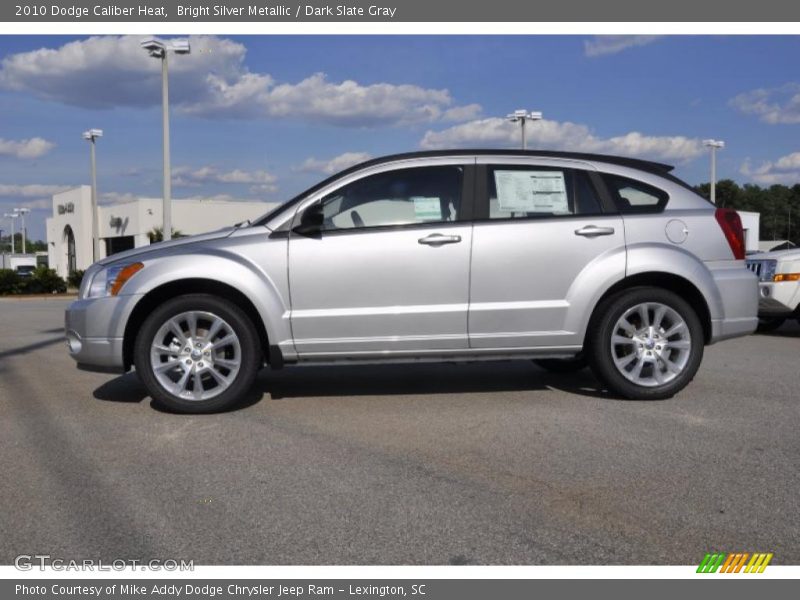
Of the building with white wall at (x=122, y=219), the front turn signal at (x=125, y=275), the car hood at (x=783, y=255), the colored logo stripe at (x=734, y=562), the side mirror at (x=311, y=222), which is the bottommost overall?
the colored logo stripe at (x=734, y=562)

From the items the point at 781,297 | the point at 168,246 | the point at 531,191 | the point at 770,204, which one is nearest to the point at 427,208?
the point at 531,191

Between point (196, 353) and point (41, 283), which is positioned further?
point (41, 283)

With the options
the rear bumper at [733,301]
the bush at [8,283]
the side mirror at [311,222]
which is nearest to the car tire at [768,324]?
the rear bumper at [733,301]

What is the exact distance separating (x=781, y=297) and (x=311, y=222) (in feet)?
23.6

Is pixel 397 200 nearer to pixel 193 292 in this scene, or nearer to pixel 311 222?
pixel 311 222

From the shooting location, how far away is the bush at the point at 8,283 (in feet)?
110

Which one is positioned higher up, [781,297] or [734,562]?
[781,297]

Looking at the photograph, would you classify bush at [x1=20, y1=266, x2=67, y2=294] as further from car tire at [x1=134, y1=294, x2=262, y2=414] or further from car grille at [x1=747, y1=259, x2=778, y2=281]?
car tire at [x1=134, y1=294, x2=262, y2=414]

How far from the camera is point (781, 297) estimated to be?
33.5 ft

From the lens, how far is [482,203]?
19.4ft

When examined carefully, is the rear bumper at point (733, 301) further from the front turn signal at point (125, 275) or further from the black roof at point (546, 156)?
the front turn signal at point (125, 275)

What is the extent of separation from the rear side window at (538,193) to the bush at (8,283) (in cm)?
3262
